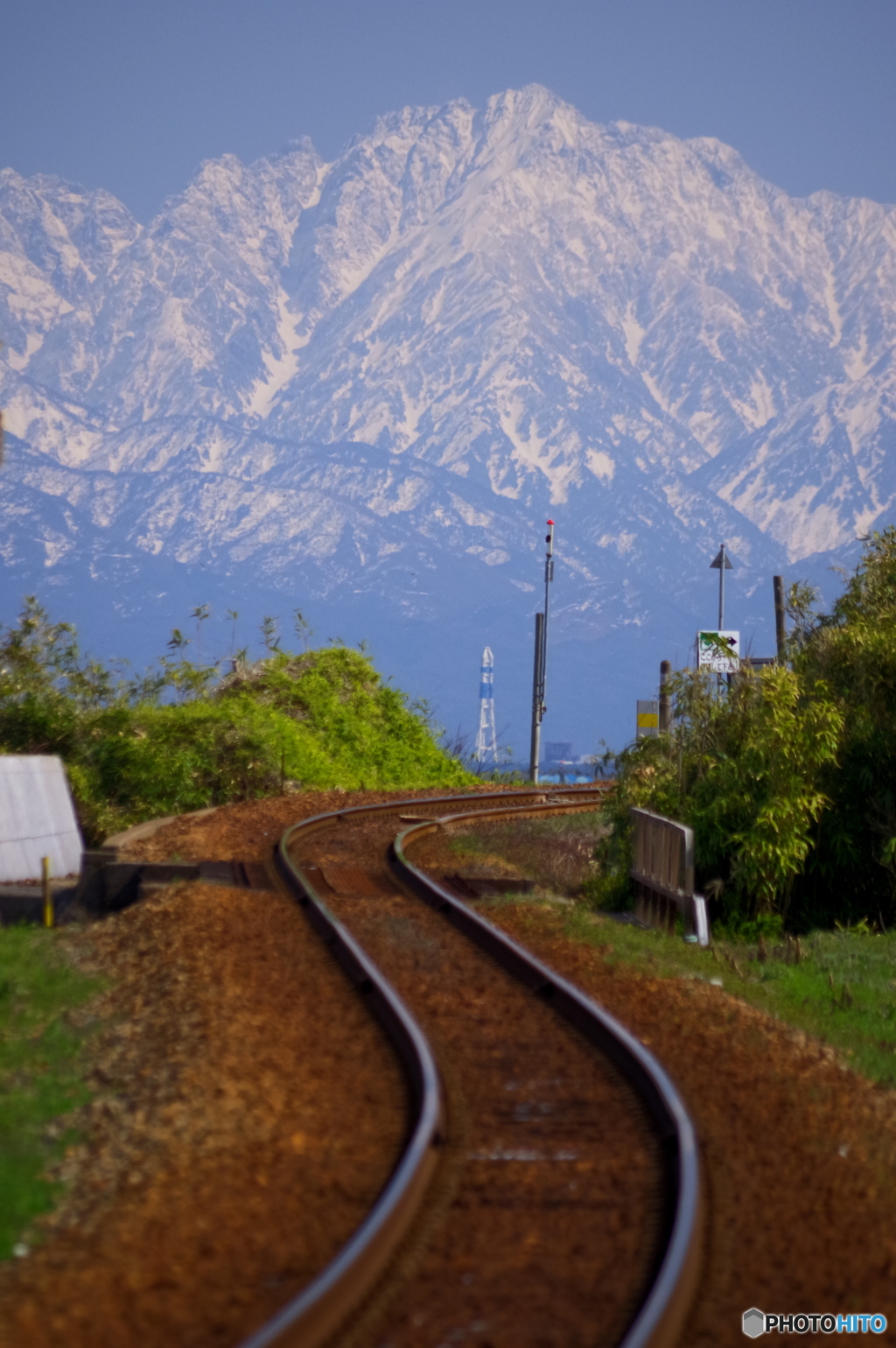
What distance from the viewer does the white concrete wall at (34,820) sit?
54.7 feet

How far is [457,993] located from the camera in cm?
989

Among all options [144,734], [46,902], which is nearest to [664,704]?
[144,734]

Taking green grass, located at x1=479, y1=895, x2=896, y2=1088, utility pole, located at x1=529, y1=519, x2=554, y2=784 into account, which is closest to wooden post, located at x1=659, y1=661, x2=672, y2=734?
green grass, located at x1=479, y1=895, x2=896, y2=1088

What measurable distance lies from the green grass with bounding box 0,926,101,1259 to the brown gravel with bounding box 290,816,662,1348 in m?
1.72

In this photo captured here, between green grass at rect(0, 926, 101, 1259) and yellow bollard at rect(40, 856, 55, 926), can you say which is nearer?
green grass at rect(0, 926, 101, 1259)

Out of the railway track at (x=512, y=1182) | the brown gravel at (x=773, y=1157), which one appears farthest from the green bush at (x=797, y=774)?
the railway track at (x=512, y=1182)

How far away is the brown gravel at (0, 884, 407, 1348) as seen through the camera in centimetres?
481

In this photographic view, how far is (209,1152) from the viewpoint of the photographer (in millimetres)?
6348

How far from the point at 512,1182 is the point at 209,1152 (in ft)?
4.54

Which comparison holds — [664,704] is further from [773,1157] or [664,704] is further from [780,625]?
[773,1157]

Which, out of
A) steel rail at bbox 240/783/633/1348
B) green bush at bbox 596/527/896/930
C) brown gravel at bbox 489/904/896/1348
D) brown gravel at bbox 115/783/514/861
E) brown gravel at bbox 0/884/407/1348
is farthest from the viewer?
brown gravel at bbox 115/783/514/861

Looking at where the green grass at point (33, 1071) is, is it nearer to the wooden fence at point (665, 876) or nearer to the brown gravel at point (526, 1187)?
the brown gravel at point (526, 1187)

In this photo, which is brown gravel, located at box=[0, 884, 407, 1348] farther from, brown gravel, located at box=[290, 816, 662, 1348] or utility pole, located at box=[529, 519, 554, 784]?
utility pole, located at box=[529, 519, 554, 784]

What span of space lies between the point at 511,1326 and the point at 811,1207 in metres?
1.83
